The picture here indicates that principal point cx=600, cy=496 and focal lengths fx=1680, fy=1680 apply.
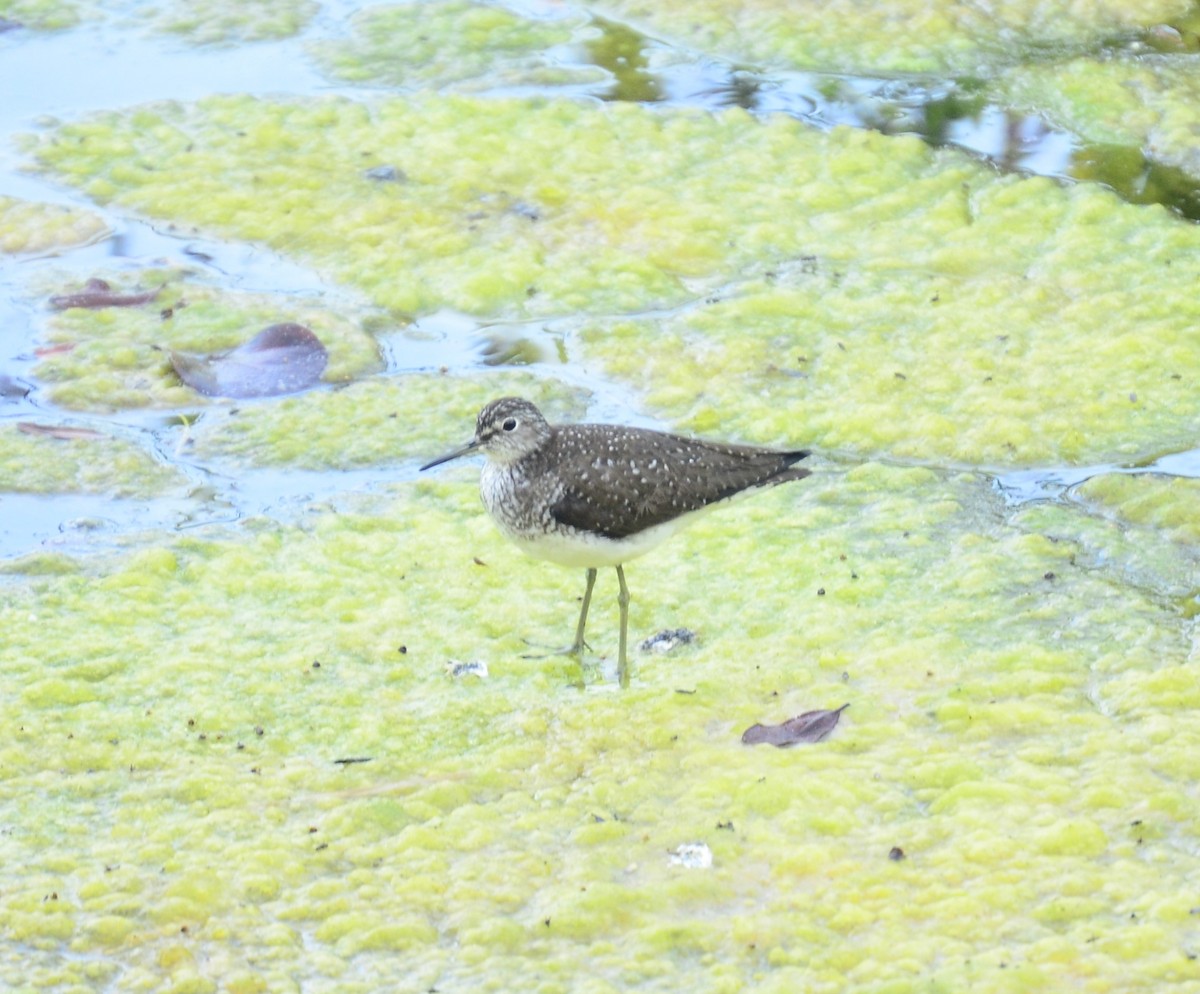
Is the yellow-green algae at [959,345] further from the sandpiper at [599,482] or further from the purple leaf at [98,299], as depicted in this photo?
the purple leaf at [98,299]

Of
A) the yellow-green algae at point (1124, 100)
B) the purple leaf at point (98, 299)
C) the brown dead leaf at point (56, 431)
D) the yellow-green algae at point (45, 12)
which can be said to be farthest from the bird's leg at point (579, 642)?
the yellow-green algae at point (45, 12)

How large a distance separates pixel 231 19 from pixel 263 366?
333cm

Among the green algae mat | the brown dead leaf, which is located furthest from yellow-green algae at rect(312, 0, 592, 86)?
the brown dead leaf

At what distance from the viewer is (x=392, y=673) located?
479 centimetres

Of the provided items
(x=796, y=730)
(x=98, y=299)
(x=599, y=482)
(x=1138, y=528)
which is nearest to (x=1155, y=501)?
(x=1138, y=528)

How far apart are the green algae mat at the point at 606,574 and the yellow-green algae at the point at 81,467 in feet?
0.06

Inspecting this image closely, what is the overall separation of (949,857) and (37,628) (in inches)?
107

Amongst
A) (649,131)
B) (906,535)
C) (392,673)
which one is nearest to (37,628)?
(392,673)

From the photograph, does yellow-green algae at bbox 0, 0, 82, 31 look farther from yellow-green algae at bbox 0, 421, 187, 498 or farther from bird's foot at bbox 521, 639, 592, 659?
bird's foot at bbox 521, 639, 592, 659

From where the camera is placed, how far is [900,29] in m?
8.41

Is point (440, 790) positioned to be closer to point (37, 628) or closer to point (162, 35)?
point (37, 628)

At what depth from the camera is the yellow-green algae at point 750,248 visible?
6035mm

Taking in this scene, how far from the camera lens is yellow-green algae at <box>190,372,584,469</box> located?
5.89m

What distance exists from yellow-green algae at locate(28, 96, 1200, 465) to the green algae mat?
2cm
